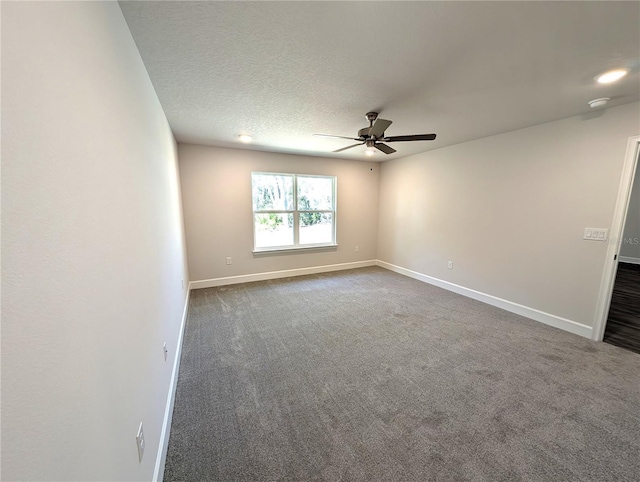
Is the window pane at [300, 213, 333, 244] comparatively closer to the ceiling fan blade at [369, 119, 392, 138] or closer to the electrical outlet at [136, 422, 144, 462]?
the ceiling fan blade at [369, 119, 392, 138]

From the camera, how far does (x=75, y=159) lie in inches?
28.9

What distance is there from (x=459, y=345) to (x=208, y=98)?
3392 millimetres

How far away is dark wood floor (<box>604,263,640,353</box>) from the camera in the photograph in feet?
8.84

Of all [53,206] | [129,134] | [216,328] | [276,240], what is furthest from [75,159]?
[276,240]

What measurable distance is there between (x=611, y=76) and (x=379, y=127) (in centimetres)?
171

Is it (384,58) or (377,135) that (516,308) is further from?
(384,58)

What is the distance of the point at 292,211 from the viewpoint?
4.90 m

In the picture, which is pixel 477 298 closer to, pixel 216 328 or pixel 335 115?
pixel 335 115

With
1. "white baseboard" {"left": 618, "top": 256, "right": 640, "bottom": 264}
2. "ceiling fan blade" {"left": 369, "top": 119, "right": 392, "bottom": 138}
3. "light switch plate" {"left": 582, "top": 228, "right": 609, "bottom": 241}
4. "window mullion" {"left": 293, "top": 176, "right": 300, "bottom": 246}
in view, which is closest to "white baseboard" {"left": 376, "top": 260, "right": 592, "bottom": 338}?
"light switch plate" {"left": 582, "top": 228, "right": 609, "bottom": 241}

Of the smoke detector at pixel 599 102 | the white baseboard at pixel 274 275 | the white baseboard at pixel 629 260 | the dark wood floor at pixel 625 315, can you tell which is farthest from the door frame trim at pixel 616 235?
the white baseboard at pixel 629 260

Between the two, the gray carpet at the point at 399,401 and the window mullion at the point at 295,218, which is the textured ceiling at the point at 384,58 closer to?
the window mullion at the point at 295,218

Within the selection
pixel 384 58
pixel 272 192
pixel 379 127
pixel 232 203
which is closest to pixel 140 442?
pixel 384 58

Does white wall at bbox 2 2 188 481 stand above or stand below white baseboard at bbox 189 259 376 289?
above

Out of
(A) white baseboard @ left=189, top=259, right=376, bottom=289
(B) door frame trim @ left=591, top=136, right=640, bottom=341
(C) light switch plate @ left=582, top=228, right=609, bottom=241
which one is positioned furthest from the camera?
→ (A) white baseboard @ left=189, top=259, right=376, bottom=289
